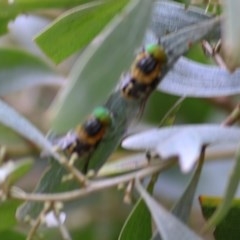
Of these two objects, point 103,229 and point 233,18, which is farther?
point 103,229

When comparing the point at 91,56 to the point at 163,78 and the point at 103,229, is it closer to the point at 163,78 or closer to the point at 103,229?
the point at 163,78

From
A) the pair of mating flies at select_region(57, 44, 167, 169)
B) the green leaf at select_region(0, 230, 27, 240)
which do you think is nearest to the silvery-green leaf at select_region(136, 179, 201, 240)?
the pair of mating flies at select_region(57, 44, 167, 169)

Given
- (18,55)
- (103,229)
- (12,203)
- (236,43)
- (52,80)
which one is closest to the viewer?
(236,43)

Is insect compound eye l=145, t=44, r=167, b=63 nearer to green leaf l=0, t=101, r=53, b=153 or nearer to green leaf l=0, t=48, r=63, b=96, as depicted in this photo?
green leaf l=0, t=101, r=53, b=153

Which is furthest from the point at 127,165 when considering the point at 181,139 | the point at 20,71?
the point at 20,71

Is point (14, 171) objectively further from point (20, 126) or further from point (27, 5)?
point (27, 5)

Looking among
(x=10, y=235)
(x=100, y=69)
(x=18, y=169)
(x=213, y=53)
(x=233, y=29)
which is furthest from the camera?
(x=10, y=235)

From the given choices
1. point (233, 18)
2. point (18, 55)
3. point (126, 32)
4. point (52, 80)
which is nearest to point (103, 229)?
point (52, 80)
